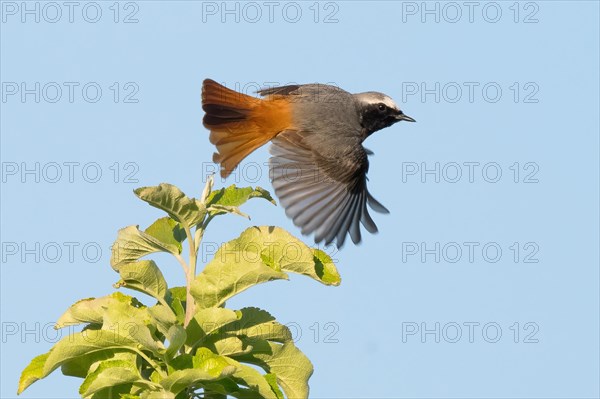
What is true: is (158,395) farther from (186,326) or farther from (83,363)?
(83,363)

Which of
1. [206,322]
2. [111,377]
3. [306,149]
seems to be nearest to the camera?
[111,377]

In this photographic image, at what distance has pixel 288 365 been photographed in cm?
353

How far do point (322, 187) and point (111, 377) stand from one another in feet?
11.7

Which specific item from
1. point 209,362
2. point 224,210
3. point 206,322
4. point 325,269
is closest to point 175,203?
point 224,210

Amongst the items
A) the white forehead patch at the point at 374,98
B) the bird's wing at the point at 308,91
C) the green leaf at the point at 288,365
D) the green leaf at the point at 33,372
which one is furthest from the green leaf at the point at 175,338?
the white forehead patch at the point at 374,98

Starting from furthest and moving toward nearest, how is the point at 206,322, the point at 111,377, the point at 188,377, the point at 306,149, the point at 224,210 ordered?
1. the point at 306,149
2. the point at 224,210
3. the point at 206,322
4. the point at 111,377
5. the point at 188,377

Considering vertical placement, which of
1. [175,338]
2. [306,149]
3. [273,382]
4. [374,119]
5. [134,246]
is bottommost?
[273,382]

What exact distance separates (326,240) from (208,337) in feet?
8.92

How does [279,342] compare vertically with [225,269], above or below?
below

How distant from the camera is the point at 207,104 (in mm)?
6547

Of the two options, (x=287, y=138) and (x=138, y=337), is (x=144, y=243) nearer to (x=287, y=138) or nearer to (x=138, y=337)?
(x=138, y=337)

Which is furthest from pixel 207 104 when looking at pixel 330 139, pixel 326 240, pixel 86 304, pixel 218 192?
pixel 86 304

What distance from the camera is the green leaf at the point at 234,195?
3.73 m

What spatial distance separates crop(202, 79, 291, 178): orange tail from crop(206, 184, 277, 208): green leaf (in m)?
2.59
